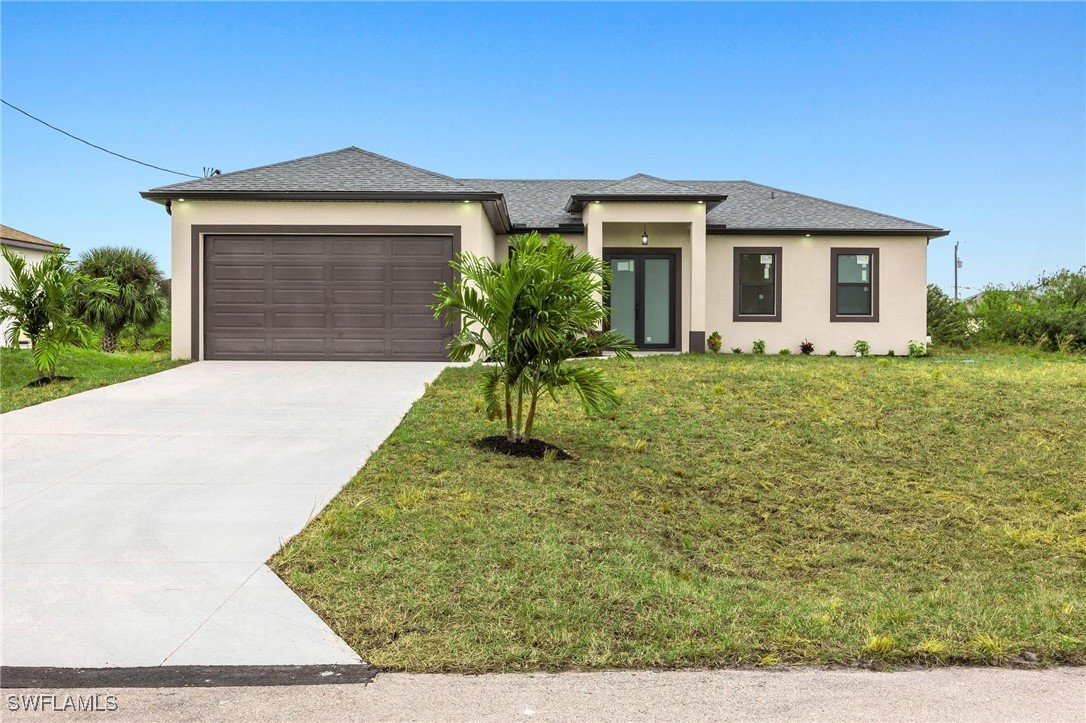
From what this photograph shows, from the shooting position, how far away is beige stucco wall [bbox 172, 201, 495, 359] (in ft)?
46.6

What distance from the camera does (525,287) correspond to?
6887mm

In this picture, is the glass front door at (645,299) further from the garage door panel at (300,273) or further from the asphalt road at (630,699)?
the asphalt road at (630,699)

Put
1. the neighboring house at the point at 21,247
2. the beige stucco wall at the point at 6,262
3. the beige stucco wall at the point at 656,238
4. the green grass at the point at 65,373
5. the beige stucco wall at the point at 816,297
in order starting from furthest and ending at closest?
the neighboring house at the point at 21,247 → the beige stucco wall at the point at 6,262 → the beige stucco wall at the point at 816,297 → the beige stucco wall at the point at 656,238 → the green grass at the point at 65,373

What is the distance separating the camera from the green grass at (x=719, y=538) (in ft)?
12.2

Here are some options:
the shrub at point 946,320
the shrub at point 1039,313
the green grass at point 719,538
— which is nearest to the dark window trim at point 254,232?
the green grass at point 719,538

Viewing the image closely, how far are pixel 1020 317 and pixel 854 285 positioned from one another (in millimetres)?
6598

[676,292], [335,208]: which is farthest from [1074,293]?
[335,208]

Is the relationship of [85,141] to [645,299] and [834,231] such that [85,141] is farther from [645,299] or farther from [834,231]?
[834,231]

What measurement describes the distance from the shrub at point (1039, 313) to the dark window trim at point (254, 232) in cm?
1643

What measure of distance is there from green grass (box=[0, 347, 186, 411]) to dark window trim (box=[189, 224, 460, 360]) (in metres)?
0.95

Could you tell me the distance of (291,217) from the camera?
46.9ft

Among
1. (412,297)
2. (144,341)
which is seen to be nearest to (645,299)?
(412,297)

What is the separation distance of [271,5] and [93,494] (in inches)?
758

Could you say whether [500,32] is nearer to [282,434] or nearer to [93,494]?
[282,434]
